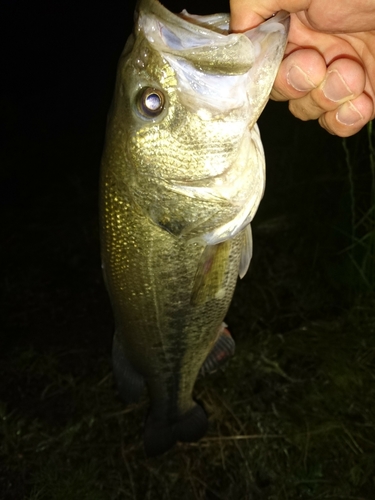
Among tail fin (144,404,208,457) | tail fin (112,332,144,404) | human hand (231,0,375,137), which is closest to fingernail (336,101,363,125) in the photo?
human hand (231,0,375,137)

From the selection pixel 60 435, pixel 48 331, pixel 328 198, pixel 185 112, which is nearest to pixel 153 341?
pixel 185 112

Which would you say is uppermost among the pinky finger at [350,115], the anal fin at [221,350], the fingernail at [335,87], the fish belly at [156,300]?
the fingernail at [335,87]

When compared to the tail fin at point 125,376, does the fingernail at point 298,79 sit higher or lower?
higher

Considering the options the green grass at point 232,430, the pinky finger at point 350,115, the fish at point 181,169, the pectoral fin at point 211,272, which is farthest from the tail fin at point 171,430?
the pinky finger at point 350,115

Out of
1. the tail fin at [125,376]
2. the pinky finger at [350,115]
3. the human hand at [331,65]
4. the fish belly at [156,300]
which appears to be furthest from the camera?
the tail fin at [125,376]

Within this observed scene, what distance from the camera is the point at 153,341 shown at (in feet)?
6.49

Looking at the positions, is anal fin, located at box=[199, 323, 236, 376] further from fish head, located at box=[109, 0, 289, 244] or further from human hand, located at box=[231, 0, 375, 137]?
human hand, located at box=[231, 0, 375, 137]

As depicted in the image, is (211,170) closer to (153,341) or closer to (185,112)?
(185,112)

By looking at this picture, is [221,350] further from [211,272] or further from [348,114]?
[348,114]

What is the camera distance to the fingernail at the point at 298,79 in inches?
67.2

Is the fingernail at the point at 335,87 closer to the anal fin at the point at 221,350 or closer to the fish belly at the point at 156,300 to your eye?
the fish belly at the point at 156,300

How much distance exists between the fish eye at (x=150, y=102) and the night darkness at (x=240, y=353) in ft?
5.19

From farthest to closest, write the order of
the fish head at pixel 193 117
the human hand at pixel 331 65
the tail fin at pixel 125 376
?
the tail fin at pixel 125 376 → the human hand at pixel 331 65 → the fish head at pixel 193 117

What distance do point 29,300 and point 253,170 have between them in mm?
2960
